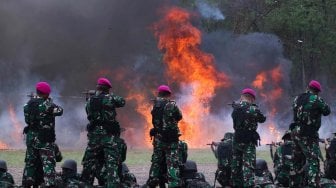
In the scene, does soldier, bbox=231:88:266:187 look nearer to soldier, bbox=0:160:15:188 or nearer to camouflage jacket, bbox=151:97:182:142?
camouflage jacket, bbox=151:97:182:142

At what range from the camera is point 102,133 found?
37.7ft

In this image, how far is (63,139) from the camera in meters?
27.3

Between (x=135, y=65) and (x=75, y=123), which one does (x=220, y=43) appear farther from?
(x=75, y=123)

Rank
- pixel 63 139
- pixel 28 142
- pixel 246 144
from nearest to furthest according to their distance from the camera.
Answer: pixel 28 142, pixel 246 144, pixel 63 139

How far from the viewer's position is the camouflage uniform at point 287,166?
39.1 feet

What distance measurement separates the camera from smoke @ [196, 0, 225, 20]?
1241 inches

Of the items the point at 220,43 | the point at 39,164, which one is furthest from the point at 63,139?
the point at 39,164

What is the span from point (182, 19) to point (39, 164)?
17.5 m

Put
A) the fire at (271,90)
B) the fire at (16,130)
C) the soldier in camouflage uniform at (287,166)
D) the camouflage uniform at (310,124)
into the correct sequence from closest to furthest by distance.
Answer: the camouflage uniform at (310,124), the soldier in camouflage uniform at (287,166), the fire at (16,130), the fire at (271,90)

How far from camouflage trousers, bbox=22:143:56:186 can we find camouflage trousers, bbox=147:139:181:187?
73.2 inches

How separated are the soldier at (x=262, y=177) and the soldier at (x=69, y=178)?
3.25 m

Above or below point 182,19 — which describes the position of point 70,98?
below

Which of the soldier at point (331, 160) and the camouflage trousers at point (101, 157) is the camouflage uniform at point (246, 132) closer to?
the soldier at point (331, 160)

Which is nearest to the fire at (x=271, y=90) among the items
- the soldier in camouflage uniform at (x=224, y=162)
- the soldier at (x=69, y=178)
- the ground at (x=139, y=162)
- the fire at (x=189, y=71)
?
the fire at (x=189, y=71)
